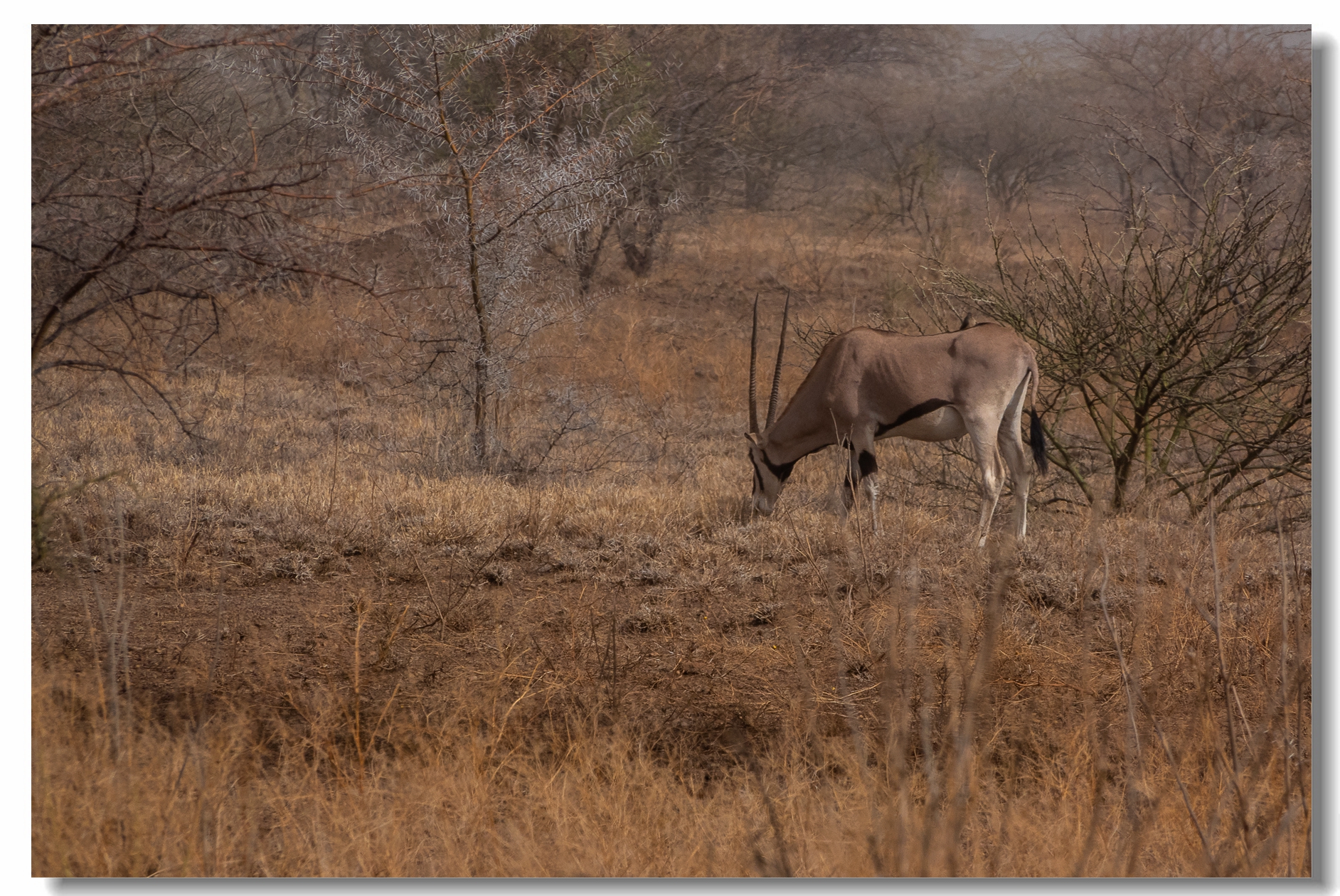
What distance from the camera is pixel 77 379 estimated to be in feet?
31.8

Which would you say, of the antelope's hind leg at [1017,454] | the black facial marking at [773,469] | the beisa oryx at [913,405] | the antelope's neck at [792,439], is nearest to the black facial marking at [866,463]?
the beisa oryx at [913,405]

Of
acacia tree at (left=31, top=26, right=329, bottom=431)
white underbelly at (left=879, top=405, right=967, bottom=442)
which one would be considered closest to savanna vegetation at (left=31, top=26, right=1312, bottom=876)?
acacia tree at (left=31, top=26, right=329, bottom=431)

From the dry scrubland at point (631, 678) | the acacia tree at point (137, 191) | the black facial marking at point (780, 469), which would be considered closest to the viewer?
the dry scrubland at point (631, 678)

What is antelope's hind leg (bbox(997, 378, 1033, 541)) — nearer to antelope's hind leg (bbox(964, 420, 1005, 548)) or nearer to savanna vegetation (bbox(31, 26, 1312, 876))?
antelope's hind leg (bbox(964, 420, 1005, 548))

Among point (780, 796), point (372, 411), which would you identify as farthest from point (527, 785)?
point (372, 411)

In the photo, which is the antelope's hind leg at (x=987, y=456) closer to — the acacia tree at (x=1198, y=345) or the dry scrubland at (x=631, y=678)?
the dry scrubland at (x=631, y=678)

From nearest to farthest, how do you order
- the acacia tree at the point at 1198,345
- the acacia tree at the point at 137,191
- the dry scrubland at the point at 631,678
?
the dry scrubland at the point at 631,678, the acacia tree at the point at 137,191, the acacia tree at the point at 1198,345

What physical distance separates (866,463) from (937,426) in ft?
1.72

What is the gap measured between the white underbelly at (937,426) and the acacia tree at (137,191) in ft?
12.4

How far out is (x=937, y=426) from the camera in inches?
263

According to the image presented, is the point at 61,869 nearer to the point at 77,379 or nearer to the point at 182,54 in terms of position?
the point at 182,54

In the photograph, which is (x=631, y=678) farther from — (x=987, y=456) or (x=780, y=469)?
(x=987, y=456)

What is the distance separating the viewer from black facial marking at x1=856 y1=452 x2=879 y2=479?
21.3 feet

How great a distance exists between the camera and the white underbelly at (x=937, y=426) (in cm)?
662
